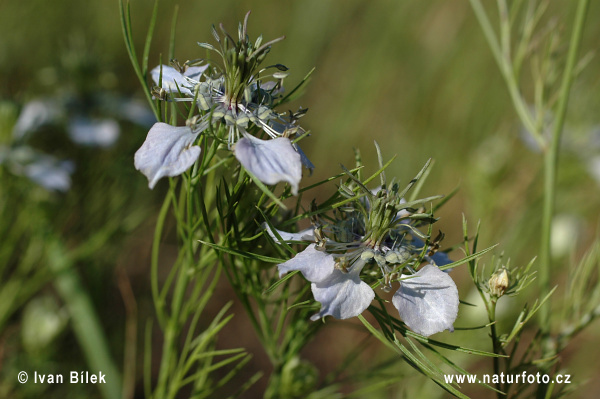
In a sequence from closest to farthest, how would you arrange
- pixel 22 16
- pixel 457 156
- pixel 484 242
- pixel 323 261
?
pixel 323 261
pixel 484 242
pixel 22 16
pixel 457 156

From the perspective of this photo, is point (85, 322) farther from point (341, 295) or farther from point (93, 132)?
point (341, 295)

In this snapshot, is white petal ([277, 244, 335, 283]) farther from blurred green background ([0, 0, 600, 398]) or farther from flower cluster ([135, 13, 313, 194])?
blurred green background ([0, 0, 600, 398])

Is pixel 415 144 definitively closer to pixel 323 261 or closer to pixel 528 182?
pixel 528 182

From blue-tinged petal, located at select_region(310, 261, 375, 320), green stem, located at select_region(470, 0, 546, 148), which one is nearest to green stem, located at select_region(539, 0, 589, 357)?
green stem, located at select_region(470, 0, 546, 148)

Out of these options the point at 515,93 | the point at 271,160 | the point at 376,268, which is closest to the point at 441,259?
the point at 376,268

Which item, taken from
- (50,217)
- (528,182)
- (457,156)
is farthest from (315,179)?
(50,217)
